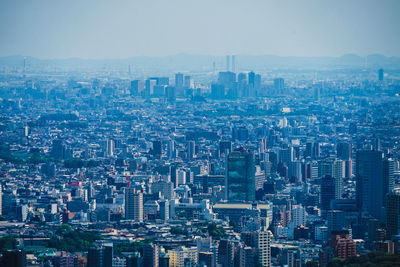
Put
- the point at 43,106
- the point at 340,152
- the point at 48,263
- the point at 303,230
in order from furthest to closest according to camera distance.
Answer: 1. the point at 43,106
2. the point at 340,152
3. the point at 303,230
4. the point at 48,263

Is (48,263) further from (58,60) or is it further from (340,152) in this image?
(58,60)

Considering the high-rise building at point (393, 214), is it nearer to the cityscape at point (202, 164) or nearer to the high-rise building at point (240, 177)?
the cityscape at point (202, 164)

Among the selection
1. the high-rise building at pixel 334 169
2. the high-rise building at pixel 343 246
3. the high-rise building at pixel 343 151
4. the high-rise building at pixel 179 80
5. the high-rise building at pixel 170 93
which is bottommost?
the high-rise building at pixel 170 93

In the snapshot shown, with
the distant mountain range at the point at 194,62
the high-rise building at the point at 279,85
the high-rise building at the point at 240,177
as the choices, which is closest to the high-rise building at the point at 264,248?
the high-rise building at the point at 240,177

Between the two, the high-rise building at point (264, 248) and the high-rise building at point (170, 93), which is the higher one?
the high-rise building at point (264, 248)

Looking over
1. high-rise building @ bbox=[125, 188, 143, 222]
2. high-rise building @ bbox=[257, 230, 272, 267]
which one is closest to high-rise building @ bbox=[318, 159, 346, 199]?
high-rise building @ bbox=[125, 188, 143, 222]

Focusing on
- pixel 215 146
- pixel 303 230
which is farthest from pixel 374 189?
pixel 215 146
